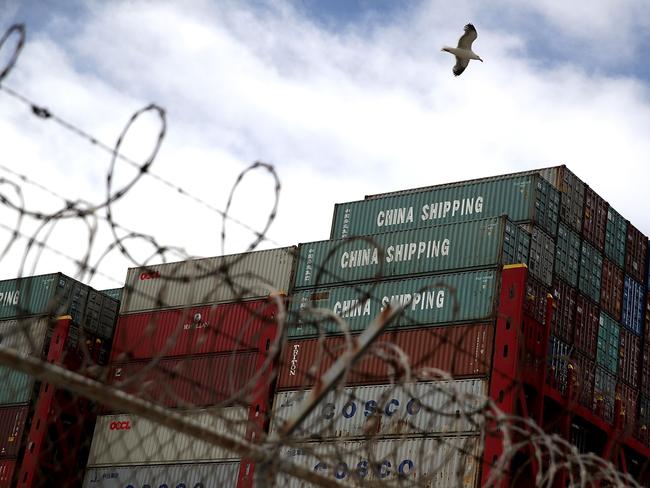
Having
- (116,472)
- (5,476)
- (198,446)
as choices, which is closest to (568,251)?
(198,446)

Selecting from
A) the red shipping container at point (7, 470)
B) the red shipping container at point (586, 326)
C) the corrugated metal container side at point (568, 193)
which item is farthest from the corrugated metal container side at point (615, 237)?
the red shipping container at point (7, 470)

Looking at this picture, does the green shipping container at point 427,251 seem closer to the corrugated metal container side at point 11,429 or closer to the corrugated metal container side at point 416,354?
the corrugated metal container side at point 416,354

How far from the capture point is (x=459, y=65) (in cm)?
3531

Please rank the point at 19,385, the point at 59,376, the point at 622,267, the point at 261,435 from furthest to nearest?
1. the point at 19,385
2. the point at 622,267
3. the point at 261,435
4. the point at 59,376

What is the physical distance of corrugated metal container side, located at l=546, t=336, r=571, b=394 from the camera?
48741 millimetres

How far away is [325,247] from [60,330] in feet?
53.2

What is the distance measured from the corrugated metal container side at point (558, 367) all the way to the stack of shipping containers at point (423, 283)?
7.95ft

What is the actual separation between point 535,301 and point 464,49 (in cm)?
1530

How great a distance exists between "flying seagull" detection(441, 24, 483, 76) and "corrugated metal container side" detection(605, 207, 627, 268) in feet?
74.2

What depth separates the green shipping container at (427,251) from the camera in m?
48.3

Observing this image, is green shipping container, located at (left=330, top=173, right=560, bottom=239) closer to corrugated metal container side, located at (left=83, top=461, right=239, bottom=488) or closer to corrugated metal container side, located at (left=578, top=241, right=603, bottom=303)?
corrugated metal container side, located at (left=578, top=241, right=603, bottom=303)

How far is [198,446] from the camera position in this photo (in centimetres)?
5284

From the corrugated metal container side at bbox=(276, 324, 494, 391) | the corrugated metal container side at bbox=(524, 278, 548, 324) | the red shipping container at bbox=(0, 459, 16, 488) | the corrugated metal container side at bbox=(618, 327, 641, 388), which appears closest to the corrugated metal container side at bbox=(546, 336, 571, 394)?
the corrugated metal container side at bbox=(524, 278, 548, 324)

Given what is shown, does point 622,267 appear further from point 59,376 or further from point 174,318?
point 59,376
